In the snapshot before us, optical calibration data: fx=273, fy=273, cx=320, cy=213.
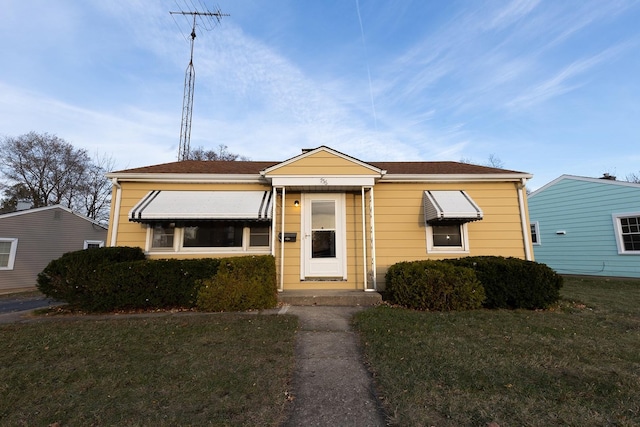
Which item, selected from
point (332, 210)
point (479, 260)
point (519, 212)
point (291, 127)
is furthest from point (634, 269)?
point (291, 127)

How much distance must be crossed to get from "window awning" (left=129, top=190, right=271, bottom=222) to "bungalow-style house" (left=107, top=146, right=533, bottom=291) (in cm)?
5

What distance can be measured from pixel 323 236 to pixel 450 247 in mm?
3517

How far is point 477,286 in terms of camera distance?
5699 mm

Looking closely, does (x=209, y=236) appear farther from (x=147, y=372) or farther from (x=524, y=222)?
(x=524, y=222)

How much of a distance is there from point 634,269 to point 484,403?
14.0m

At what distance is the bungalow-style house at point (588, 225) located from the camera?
11.0m

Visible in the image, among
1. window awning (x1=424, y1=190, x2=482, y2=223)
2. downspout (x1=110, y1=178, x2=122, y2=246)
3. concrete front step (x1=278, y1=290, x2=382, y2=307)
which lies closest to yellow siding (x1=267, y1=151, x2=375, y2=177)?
window awning (x1=424, y1=190, x2=482, y2=223)

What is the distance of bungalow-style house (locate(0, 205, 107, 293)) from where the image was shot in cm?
1371

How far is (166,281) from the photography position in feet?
18.9

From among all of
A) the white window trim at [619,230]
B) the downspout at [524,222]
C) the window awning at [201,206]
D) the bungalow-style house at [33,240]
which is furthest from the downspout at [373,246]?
the bungalow-style house at [33,240]

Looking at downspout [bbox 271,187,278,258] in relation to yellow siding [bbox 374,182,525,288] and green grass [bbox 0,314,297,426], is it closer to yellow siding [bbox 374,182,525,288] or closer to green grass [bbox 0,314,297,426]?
green grass [bbox 0,314,297,426]

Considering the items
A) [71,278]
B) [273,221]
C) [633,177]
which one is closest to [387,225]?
[273,221]

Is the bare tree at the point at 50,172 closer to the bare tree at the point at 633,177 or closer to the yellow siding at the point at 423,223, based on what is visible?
the yellow siding at the point at 423,223

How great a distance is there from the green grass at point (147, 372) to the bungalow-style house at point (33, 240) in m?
13.3
